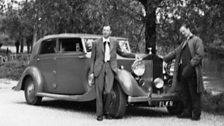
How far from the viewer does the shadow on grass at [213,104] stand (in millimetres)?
11273

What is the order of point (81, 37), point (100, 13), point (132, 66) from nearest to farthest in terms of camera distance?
point (132, 66) → point (81, 37) → point (100, 13)

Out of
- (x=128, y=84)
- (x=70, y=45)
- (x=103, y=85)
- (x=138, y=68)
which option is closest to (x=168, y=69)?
(x=138, y=68)

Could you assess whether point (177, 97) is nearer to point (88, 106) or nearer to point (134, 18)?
point (88, 106)

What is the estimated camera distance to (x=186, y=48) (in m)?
9.73

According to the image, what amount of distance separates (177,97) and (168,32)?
16.5 ft

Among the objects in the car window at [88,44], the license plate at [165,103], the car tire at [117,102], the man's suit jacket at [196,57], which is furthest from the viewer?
the car window at [88,44]

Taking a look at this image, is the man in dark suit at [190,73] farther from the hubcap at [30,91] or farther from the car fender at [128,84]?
the hubcap at [30,91]

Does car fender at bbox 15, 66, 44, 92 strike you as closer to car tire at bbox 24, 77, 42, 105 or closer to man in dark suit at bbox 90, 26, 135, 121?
car tire at bbox 24, 77, 42, 105

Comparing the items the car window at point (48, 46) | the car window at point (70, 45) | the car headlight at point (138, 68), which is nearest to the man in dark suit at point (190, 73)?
the car headlight at point (138, 68)

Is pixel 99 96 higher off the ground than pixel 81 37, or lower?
lower

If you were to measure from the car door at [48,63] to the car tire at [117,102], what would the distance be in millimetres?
2282

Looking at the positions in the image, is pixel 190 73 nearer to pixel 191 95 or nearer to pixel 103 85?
pixel 191 95

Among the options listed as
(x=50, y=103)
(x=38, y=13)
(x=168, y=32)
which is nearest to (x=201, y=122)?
(x=50, y=103)

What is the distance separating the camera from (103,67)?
31.8ft
